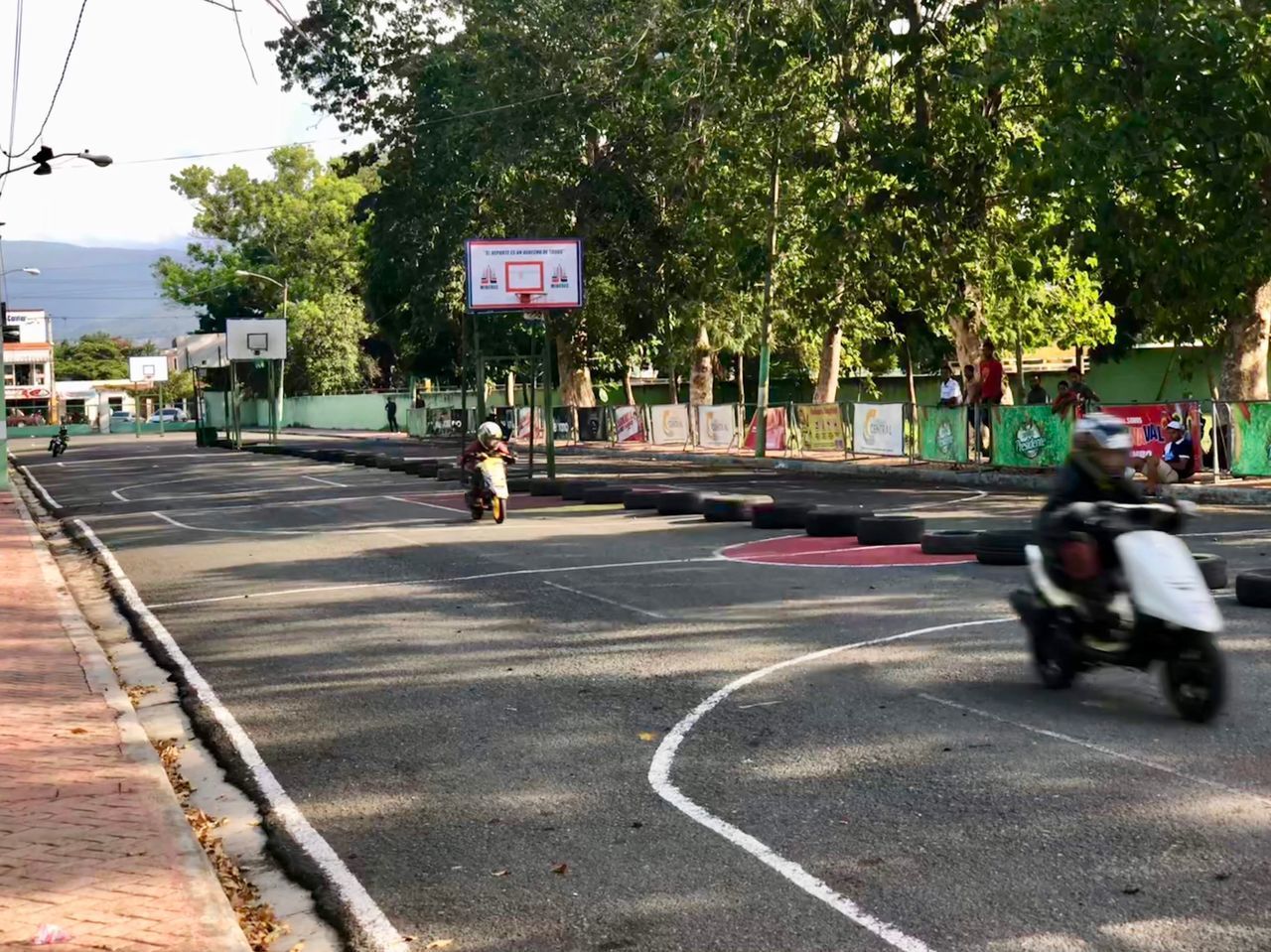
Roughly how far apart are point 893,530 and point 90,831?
38.4 feet

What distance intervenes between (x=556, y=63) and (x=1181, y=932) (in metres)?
46.8

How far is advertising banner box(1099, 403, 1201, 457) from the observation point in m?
24.5

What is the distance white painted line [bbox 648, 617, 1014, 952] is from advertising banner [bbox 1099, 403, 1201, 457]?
16.1m

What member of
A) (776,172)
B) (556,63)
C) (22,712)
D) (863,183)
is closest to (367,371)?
(556,63)

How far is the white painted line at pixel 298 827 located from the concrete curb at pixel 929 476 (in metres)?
8.42

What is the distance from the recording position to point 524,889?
5.65m

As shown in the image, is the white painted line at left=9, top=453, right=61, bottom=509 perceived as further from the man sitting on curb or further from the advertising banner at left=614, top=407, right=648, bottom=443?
the man sitting on curb

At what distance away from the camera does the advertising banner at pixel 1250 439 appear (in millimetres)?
23469

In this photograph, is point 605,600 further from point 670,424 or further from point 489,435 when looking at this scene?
point 670,424

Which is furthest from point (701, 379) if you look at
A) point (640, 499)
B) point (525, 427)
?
point (640, 499)

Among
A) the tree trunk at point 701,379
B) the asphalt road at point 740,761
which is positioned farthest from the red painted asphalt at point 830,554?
the tree trunk at point 701,379

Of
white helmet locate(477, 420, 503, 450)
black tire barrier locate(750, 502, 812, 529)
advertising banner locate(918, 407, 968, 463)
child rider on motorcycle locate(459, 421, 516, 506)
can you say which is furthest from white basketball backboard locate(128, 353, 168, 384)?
black tire barrier locate(750, 502, 812, 529)

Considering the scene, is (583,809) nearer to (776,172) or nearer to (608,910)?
(608,910)

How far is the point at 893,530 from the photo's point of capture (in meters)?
17.0
